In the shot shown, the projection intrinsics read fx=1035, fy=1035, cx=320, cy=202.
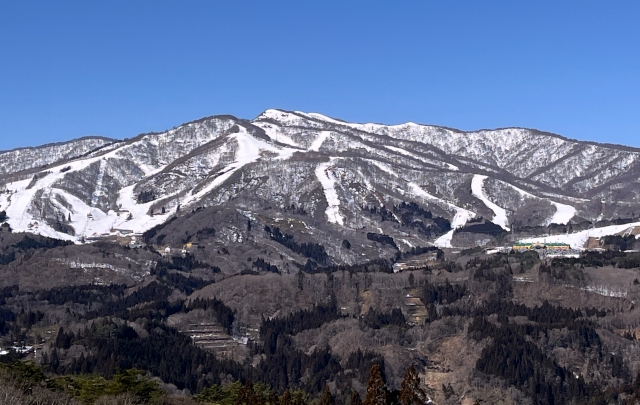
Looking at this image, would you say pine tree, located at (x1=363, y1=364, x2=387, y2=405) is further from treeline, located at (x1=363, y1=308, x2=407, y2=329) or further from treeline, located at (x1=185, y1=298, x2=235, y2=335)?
treeline, located at (x1=185, y1=298, x2=235, y2=335)

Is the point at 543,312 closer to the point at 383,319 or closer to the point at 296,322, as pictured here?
the point at 383,319

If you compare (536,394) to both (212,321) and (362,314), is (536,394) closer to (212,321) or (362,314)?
(362,314)

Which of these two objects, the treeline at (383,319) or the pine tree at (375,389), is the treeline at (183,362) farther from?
Result: the pine tree at (375,389)

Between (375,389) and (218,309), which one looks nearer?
(375,389)

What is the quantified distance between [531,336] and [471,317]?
15675mm

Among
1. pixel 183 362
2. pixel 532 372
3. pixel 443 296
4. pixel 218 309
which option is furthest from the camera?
pixel 443 296

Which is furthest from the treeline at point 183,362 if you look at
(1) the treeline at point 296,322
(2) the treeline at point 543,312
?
(2) the treeline at point 543,312

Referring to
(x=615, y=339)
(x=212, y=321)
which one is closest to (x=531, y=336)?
(x=615, y=339)

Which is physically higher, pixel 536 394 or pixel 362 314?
pixel 362 314

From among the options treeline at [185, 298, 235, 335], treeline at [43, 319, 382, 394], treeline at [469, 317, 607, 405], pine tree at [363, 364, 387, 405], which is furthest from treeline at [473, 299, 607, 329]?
pine tree at [363, 364, 387, 405]

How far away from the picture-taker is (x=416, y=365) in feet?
505

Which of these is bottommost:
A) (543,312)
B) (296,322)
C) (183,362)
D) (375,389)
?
(375,389)

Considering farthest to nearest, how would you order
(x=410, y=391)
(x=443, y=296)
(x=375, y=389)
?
(x=443, y=296)
(x=410, y=391)
(x=375, y=389)

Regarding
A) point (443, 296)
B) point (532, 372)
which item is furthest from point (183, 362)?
point (443, 296)
